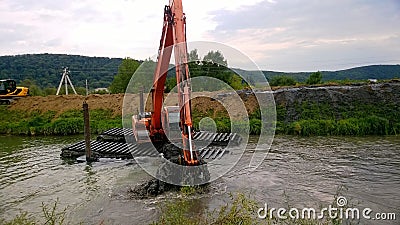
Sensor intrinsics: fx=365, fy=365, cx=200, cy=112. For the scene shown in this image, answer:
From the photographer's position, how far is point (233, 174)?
12266 mm

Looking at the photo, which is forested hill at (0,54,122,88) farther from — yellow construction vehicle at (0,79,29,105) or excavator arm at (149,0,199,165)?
excavator arm at (149,0,199,165)

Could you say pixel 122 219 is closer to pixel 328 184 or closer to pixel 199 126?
pixel 328 184

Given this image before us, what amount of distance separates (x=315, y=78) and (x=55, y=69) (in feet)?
161

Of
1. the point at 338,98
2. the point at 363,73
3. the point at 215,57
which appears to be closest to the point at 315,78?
the point at 338,98

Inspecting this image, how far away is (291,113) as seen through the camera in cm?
2444

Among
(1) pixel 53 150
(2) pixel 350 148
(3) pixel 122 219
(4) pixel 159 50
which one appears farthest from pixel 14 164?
(2) pixel 350 148

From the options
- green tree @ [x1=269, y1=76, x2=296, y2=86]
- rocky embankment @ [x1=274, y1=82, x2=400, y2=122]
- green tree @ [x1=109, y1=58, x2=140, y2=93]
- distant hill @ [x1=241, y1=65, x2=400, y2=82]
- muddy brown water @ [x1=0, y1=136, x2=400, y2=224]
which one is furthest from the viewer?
green tree @ [x1=109, y1=58, x2=140, y2=93]

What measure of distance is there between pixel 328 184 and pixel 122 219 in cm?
603

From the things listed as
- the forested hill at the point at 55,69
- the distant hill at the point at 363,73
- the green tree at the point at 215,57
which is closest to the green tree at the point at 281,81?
the distant hill at the point at 363,73

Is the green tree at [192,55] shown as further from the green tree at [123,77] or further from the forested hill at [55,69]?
the forested hill at [55,69]

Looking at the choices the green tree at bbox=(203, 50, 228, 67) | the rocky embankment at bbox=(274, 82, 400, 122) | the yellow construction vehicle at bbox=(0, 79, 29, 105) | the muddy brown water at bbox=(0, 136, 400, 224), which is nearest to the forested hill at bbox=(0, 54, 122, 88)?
the yellow construction vehicle at bbox=(0, 79, 29, 105)

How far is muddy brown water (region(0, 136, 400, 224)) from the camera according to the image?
905cm

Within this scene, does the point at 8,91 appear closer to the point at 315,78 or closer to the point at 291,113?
the point at 291,113

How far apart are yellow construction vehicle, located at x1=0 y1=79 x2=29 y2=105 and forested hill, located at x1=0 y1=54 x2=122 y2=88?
25.2 meters
